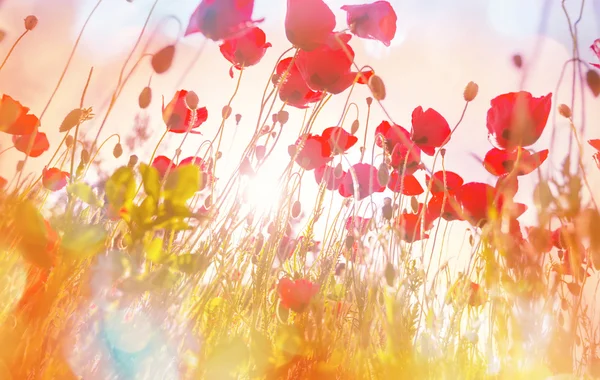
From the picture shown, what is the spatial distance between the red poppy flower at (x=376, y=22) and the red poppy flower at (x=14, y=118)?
23.0 inches

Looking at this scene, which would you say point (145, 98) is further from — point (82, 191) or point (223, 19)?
point (82, 191)

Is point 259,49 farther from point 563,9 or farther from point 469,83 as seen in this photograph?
point 563,9

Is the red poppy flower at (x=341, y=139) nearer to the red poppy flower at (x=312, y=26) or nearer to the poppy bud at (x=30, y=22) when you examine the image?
the red poppy flower at (x=312, y=26)

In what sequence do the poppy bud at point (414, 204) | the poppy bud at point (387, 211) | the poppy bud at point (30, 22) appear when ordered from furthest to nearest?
the poppy bud at point (414, 204)
the poppy bud at point (387, 211)
the poppy bud at point (30, 22)

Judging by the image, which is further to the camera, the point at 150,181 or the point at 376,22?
the point at 376,22

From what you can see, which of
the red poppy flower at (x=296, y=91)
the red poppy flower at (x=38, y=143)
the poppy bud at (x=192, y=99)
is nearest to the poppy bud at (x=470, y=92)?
the red poppy flower at (x=296, y=91)

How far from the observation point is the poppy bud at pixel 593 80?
811 mm

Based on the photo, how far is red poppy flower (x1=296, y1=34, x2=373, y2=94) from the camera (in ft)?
2.75

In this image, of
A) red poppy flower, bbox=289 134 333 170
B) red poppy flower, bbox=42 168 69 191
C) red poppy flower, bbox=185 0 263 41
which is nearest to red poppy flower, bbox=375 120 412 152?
red poppy flower, bbox=289 134 333 170

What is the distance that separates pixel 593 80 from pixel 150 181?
78 centimetres

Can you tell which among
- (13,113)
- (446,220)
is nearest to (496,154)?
(446,220)

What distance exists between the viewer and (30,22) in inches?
33.3

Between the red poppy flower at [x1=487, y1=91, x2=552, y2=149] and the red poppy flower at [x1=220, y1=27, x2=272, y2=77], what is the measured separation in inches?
18.4

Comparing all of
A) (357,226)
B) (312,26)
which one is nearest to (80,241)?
(312,26)
